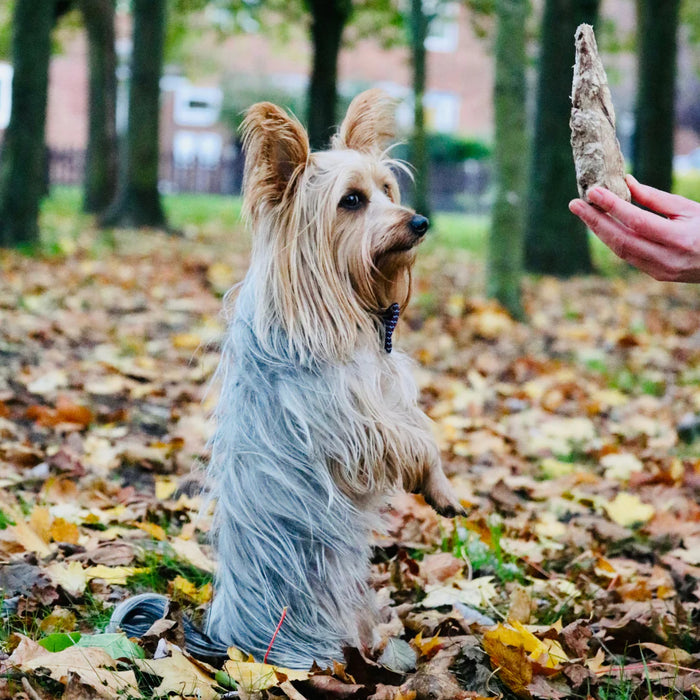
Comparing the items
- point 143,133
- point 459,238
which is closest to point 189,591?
point 143,133

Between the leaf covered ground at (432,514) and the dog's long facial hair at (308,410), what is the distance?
0.14 meters

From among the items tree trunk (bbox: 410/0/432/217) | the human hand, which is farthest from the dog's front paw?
tree trunk (bbox: 410/0/432/217)

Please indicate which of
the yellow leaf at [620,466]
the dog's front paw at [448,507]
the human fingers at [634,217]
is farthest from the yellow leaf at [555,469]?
the human fingers at [634,217]

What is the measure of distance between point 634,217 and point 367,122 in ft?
3.45

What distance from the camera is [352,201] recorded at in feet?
10.4

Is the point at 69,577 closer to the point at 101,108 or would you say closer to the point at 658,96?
the point at 658,96

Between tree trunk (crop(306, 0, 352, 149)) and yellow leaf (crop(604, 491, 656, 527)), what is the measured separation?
1380 cm

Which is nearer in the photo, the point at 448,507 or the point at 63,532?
the point at 448,507

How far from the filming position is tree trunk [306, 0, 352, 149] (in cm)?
1731

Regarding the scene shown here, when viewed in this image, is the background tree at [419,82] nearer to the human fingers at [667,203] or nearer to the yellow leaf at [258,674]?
the human fingers at [667,203]

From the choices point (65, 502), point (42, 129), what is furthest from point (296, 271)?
point (42, 129)

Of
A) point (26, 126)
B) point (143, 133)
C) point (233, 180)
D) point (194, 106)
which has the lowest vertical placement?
point (26, 126)

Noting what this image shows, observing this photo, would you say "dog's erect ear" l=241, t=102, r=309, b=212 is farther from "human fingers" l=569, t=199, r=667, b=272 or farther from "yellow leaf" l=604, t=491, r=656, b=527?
"yellow leaf" l=604, t=491, r=656, b=527

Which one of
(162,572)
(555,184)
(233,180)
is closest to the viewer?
(162,572)
